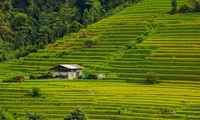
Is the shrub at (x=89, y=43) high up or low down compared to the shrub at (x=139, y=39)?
down

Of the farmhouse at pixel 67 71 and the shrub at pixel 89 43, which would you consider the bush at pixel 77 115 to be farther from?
the shrub at pixel 89 43

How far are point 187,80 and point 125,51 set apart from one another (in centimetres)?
1514

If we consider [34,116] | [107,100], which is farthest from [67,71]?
[34,116]

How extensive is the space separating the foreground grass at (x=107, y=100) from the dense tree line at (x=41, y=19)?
32952 millimetres

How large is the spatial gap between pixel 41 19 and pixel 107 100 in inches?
2557

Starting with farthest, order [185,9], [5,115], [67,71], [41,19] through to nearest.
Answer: [41,19], [185,9], [67,71], [5,115]

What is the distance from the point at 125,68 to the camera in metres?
66.1

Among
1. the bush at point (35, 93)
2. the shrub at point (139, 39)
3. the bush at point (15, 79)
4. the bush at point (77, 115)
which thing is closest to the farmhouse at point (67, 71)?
the bush at point (15, 79)

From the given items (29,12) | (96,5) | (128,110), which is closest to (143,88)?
(128,110)

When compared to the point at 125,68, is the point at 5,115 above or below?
below

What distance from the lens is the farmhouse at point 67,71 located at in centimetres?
6650

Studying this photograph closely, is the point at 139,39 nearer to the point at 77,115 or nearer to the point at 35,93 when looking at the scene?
the point at 35,93

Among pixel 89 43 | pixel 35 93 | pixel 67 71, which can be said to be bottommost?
pixel 67 71

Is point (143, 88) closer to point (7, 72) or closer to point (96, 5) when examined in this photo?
point (7, 72)
